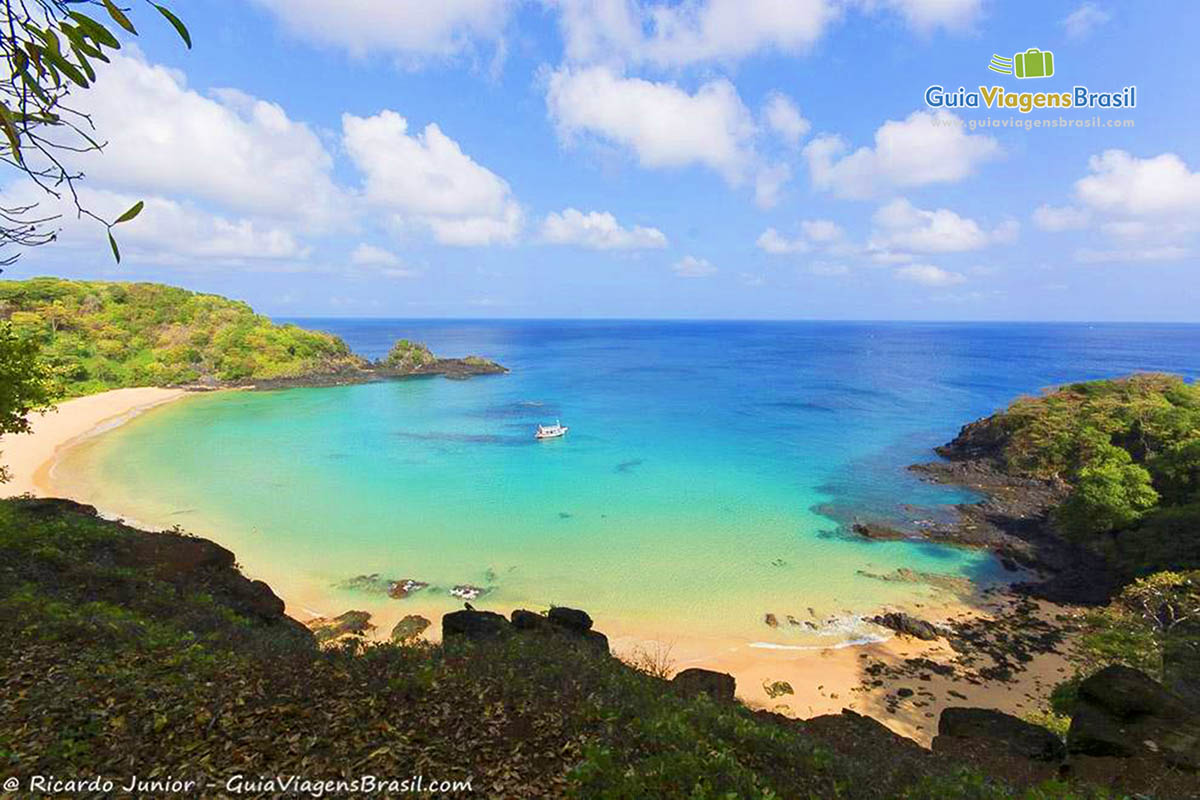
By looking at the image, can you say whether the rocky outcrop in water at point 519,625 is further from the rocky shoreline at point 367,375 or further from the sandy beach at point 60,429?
the rocky shoreline at point 367,375

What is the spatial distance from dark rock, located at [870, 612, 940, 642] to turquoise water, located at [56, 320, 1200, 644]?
41.8 inches

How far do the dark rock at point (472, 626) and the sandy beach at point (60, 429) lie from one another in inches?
919

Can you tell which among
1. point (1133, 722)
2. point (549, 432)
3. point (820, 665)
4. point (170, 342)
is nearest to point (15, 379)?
point (820, 665)

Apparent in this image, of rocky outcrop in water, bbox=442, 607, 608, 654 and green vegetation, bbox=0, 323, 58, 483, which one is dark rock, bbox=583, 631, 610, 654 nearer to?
Result: rocky outcrop in water, bbox=442, 607, 608, 654

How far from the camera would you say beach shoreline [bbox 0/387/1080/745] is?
49.7ft

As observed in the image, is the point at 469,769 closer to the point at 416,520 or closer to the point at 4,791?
the point at 4,791

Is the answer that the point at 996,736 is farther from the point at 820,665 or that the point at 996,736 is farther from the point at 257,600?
the point at 257,600

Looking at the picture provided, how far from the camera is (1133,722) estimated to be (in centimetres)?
875

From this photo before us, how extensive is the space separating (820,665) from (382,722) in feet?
52.4

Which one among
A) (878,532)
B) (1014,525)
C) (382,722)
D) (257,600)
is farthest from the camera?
(1014,525)

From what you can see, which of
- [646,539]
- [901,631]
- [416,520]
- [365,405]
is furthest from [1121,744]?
[365,405]

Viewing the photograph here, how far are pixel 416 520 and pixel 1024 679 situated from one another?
26.2 m

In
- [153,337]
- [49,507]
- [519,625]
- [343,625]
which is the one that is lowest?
[343,625]

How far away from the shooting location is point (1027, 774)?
8.64 meters
